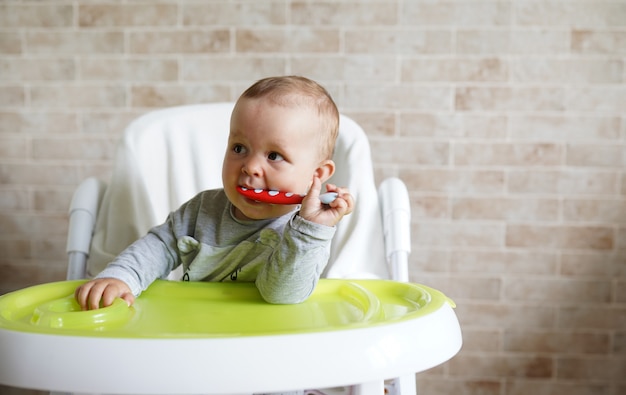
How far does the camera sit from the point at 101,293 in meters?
0.91

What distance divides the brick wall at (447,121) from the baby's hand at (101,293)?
1.05 m

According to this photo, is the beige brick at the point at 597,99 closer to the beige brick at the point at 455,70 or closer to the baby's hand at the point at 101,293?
the beige brick at the point at 455,70

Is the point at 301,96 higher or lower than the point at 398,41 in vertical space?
lower

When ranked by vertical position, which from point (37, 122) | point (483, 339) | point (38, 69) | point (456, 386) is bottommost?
point (456, 386)

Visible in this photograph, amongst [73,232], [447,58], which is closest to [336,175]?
[73,232]

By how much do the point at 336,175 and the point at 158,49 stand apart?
2.57 feet

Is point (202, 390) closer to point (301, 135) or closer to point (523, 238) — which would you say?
point (301, 135)

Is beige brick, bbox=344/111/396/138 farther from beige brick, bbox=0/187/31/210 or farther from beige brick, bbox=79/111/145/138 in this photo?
beige brick, bbox=0/187/31/210

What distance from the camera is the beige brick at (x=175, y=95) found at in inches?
75.2

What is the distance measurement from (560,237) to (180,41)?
3.83ft

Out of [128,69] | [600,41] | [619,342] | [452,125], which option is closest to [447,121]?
[452,125]

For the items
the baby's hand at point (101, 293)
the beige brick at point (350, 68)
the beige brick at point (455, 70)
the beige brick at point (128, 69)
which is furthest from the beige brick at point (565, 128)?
the baby's hand at point (101, 293)

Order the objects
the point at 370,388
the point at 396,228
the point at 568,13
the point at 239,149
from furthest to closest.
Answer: the point at 568,13
the point at 396,228
the point at 239,149
the point at 370,388

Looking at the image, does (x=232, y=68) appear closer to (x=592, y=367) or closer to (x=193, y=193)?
(x=193, y=193)
